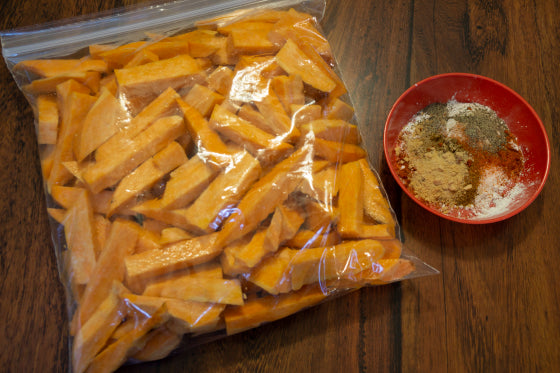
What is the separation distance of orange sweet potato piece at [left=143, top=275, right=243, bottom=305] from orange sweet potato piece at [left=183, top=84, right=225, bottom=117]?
506mm

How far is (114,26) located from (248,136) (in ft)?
2.48

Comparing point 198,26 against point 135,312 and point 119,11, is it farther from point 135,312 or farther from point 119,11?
point 135,312

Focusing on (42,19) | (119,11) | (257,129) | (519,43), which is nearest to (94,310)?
(257,129)

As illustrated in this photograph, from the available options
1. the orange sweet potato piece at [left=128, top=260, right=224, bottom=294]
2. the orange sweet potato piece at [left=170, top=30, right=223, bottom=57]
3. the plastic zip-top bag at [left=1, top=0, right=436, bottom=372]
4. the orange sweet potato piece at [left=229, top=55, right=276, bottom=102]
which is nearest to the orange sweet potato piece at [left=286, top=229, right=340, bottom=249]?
the plastic zip-top bag at [left=1, top=0, right=436, bottom=372]

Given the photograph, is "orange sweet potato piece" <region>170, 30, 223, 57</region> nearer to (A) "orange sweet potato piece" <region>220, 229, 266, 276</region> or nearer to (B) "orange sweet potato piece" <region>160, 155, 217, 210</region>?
(B) "orange sweet potato piece" <region>160, 155, 217, 210</region>

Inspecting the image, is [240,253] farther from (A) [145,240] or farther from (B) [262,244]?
(A) [145,240]

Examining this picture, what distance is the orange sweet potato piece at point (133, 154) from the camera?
3.92 ft

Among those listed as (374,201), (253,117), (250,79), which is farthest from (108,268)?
(374,201)

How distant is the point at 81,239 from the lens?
3.99ft

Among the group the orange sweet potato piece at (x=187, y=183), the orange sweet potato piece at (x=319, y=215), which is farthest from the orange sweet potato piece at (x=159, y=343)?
the orange sweet potato piece at (x=319, y=215)

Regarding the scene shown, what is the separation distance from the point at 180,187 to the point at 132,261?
24 centimetres

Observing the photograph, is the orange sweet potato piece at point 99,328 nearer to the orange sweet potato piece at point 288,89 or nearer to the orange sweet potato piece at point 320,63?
the orange sweet potato piece at point 288,89

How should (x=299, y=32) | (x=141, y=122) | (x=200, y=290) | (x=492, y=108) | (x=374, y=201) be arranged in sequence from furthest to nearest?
(x=492, y=108) → (x=299, y=32) → (x=374, y=201) → (x=141, y=122) → (x=200, y=290)

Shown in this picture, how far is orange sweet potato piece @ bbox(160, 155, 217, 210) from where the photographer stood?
1.17 meters
